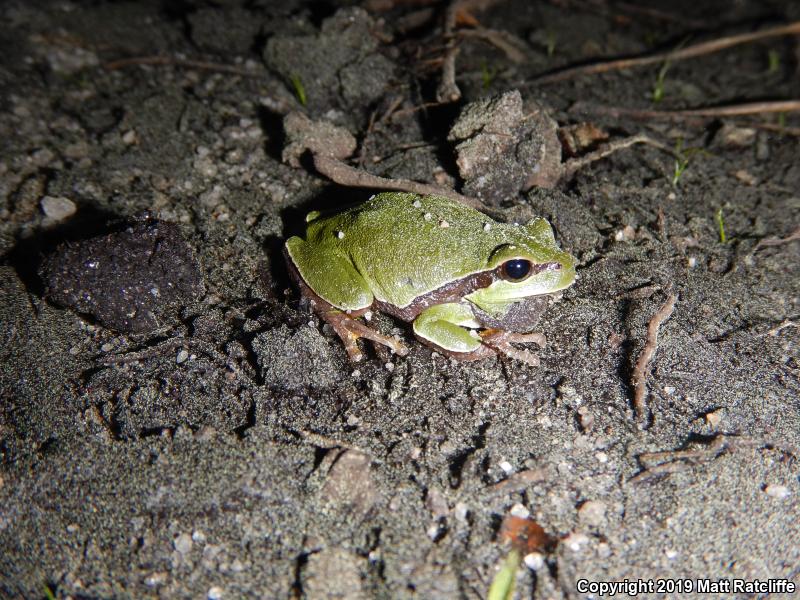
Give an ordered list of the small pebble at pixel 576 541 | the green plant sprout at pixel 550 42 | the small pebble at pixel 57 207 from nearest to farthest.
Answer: the small pebble at pixel 576 541 < the small pebble at pixel 57 207 < the green plant sprout at pixel 550 42

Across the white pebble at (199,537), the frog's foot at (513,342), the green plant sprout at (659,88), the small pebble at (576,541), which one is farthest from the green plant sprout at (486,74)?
the white pebble at (199,537)

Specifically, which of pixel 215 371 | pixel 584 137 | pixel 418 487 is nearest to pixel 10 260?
pixel 215 371

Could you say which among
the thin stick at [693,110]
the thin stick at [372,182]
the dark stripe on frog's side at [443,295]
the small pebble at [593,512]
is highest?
the thin stick at [372,182]

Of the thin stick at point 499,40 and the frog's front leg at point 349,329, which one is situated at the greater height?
the thin stick at point 499,40

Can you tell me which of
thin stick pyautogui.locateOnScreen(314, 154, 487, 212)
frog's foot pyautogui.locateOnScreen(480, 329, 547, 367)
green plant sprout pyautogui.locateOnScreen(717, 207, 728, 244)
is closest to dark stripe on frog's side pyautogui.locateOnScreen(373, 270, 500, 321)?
frog's foot pyautogui.locateOnScreen(480, 329, 547, 367)

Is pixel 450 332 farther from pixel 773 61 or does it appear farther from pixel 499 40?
pixel 773 61

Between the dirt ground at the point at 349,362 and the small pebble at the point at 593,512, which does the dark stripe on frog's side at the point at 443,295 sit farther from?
the small pebble at the point at 593,512
